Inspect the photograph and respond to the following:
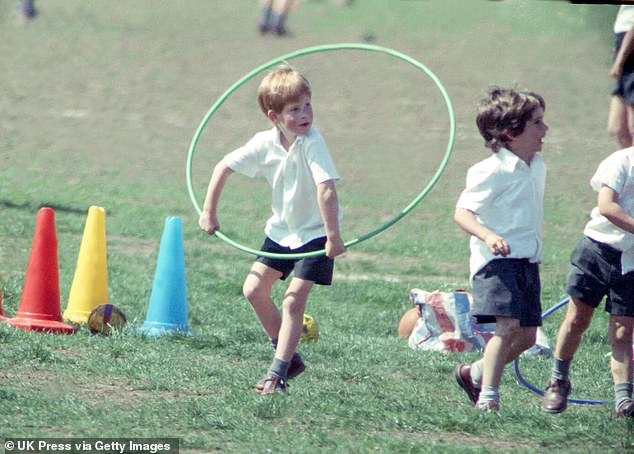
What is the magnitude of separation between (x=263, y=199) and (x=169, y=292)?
654 cm

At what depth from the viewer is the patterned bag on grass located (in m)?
8.19

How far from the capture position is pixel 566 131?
1820 cm

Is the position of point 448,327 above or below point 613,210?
below

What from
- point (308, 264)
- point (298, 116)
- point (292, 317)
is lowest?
point (292, 317)

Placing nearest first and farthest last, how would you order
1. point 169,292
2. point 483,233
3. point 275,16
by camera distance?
point 483,233
point 169,292
point 275,16

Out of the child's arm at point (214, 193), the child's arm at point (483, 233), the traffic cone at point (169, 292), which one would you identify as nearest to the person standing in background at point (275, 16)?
the traffic cone at point (169, 292)

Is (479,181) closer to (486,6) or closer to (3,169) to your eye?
(3,169)

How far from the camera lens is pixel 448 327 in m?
8.25

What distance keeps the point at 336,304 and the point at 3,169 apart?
23.6 feet

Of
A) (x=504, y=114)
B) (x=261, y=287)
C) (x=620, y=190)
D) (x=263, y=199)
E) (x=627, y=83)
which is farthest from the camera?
(x=263, y=199)

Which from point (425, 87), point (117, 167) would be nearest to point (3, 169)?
point (117, 167)

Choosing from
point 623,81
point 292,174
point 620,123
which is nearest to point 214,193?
point 292,174

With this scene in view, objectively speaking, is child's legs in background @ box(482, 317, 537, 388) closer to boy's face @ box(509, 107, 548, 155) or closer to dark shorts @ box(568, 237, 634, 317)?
dark shorts @ box(568, 237, 634, 317)

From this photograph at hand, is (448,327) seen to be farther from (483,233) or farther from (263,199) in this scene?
(263,199)
